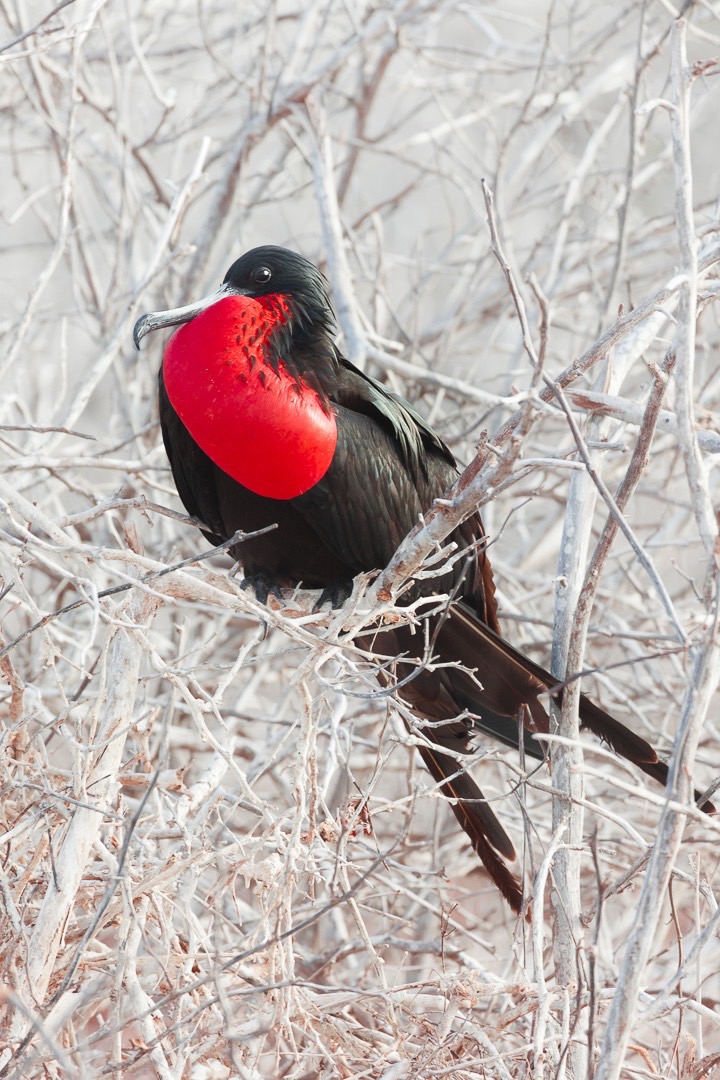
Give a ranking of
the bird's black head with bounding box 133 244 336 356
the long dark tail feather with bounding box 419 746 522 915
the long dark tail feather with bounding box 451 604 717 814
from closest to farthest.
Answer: the long dark tail feather with bounding box 451 604 717 814 < the long dark tail feather with bounding box 419 746 522 915 < the bird's black head with bounding box 133 244 336 356

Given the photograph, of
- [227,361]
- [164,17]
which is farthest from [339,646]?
[164,17]

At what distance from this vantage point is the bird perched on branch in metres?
2.08

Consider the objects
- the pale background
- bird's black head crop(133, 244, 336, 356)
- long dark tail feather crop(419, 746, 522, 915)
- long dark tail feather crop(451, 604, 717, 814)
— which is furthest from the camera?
Result: bird's black head crop(133, 244, 336, 356)

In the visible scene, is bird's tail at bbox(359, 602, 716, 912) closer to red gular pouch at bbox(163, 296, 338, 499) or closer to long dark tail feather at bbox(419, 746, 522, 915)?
long dark tail feather at bbox(419, 746, 522, 915)

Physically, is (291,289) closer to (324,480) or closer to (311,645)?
(324,480)

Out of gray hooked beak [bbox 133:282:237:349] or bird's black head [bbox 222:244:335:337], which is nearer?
gray hooked beak [bbox 133:282:237:349]

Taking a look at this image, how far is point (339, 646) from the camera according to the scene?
1.74 m

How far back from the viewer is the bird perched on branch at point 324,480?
2.08 m

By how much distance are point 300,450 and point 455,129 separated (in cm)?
171

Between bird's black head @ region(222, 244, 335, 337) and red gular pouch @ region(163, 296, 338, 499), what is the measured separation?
6.7 inches

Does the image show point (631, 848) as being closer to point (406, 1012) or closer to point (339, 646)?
point (406, 1012)

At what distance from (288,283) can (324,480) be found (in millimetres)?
426

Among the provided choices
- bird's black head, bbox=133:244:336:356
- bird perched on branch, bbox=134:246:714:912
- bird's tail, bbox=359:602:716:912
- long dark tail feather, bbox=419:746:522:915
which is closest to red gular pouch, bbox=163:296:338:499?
bird perched on branch, bbox=134:246:714:912

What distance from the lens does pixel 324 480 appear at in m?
2.22
